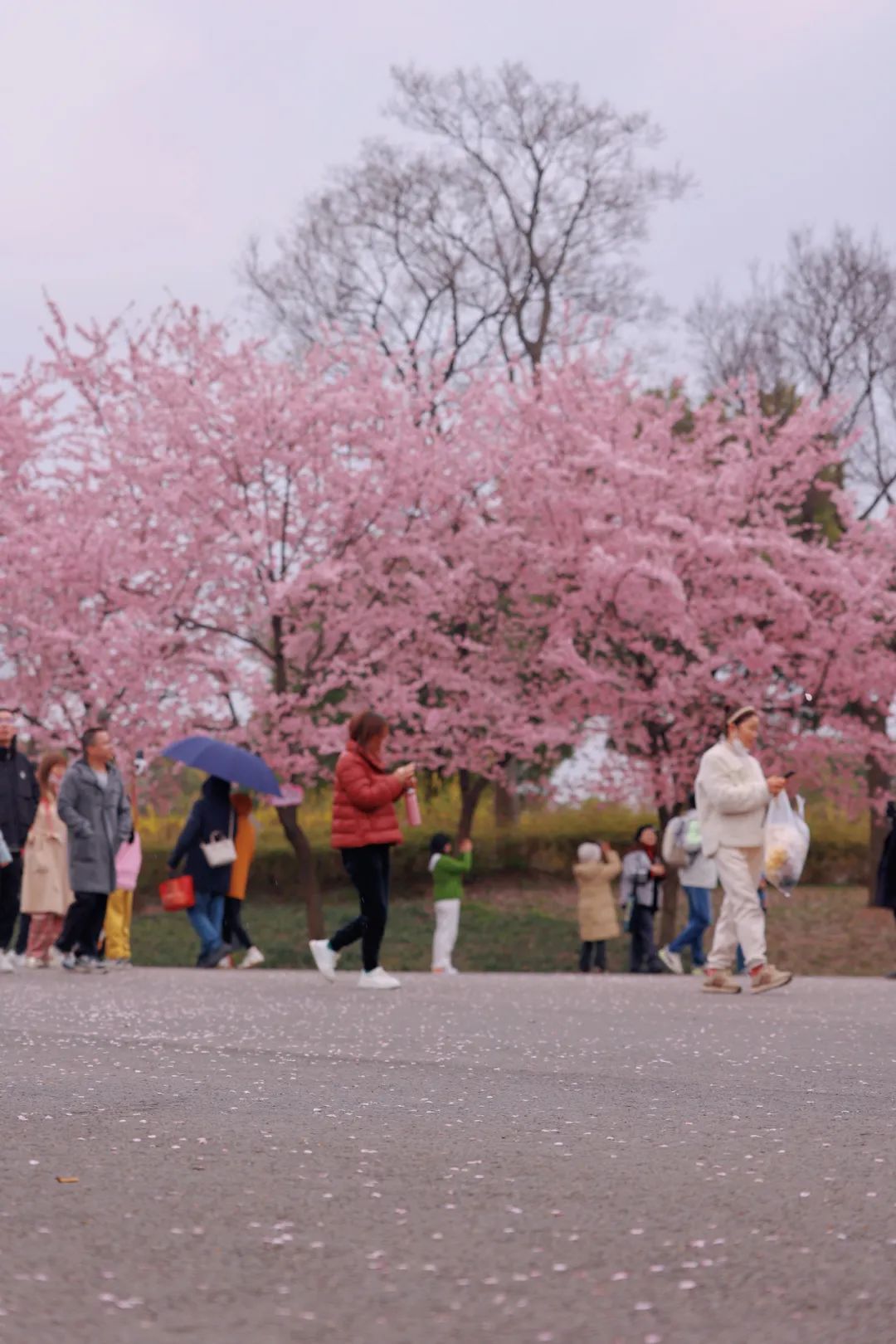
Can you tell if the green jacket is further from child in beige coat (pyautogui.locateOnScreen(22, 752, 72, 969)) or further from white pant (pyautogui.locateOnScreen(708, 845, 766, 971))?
white pant (pyautogui.locateOnScreen(708, 845, 766, 971))

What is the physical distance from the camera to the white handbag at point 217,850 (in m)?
18.0

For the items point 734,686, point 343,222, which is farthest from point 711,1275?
point 343,222

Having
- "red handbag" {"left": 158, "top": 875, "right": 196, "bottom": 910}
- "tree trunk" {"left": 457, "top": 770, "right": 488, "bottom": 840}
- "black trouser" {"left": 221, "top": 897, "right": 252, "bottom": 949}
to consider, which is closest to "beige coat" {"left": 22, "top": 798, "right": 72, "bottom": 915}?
"red handbag" {"left": 158, "top": 875, "right": 196, "bottom": 910}

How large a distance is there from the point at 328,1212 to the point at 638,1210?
28.6 inches

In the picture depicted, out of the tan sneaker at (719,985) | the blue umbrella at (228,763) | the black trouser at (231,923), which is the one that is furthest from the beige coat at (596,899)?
the tan sneaker at (719,985)

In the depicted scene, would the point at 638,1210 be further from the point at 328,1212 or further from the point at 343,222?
the point at 343,222

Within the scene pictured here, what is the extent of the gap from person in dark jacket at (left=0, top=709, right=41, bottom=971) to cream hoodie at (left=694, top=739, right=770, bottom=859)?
622cm

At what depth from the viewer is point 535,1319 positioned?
3.56m

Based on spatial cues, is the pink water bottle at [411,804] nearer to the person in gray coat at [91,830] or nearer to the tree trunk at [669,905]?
the person in gray coat at [91,830]

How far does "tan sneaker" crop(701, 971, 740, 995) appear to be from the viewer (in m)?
13.6

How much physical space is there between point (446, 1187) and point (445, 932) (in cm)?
1639

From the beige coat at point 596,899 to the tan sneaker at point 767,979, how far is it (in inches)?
316

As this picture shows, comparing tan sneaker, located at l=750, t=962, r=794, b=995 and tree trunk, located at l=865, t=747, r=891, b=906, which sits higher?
tree trunk, located at l=865, t=747, r=891, b=906

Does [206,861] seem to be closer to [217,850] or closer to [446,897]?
[217,850]
